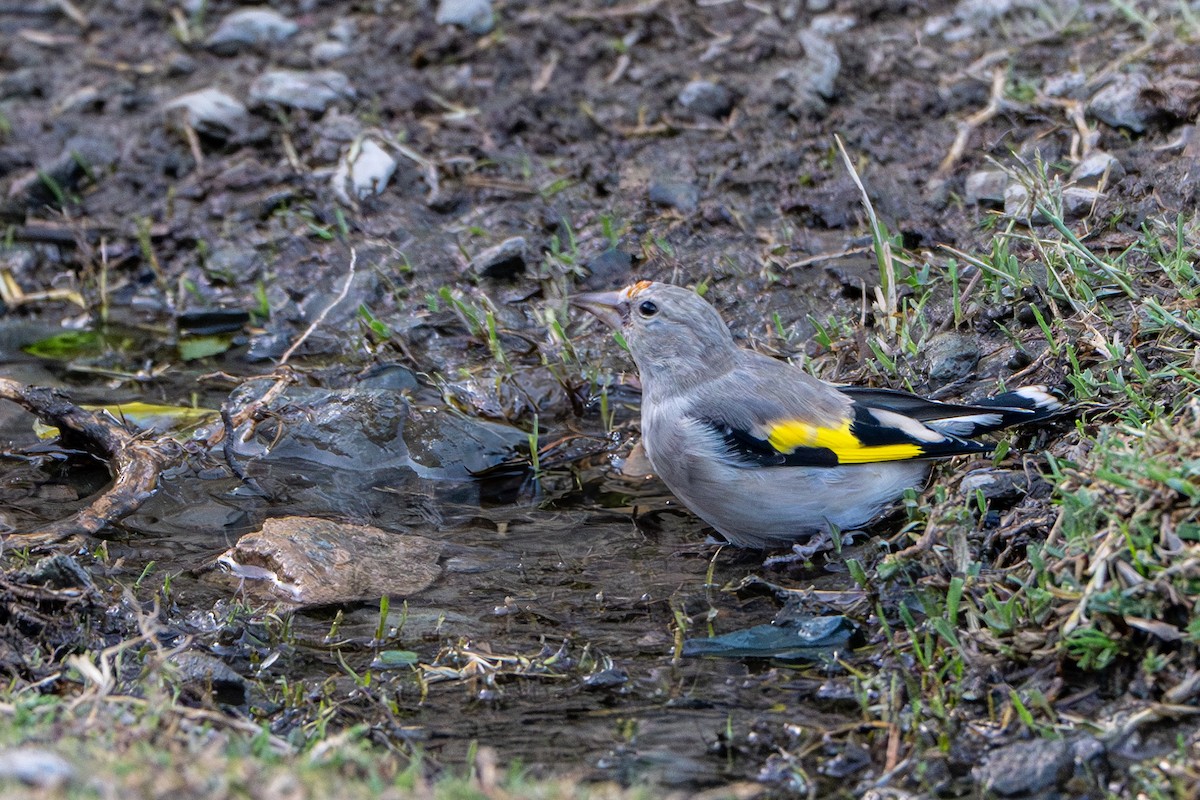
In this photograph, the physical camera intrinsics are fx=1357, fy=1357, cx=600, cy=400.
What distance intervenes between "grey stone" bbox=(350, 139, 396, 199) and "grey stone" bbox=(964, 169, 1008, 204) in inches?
134

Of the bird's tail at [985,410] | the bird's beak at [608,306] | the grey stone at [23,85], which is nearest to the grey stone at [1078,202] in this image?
the bird's tail at [985,410]

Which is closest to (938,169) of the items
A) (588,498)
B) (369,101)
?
Result: (588,498)

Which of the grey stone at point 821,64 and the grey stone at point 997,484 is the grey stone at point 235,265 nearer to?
the grey stone at point 821,64

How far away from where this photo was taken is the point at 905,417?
5285 millimetres

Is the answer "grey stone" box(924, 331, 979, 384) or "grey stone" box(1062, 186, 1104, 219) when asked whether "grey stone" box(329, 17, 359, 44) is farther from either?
"grey stone" box(924, 331, 979, 384)

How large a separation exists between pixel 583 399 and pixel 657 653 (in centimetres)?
229

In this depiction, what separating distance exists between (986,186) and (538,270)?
2.44 m

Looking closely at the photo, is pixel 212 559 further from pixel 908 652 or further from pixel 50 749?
pixel 908 652

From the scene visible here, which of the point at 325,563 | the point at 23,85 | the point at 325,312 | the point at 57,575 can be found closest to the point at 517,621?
the point at 325,563

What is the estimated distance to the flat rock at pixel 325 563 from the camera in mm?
5125

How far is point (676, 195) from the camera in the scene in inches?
304

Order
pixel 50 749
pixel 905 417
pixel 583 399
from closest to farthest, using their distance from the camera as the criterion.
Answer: pixel 50 749 < pixel 905 417 < pixel 583 399

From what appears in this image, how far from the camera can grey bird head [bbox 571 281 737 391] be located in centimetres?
589

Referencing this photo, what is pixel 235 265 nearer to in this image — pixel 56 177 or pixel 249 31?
pixel 56 177
